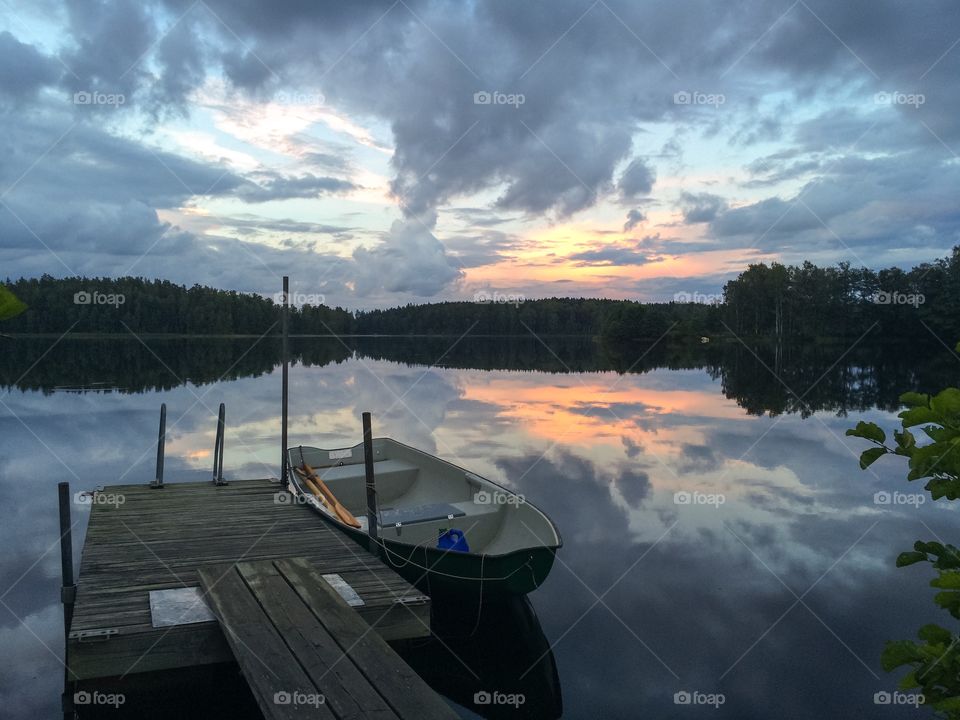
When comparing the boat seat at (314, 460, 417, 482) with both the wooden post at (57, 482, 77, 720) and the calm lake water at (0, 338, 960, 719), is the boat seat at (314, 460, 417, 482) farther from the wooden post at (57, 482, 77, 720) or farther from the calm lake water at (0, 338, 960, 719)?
the wooden post at (57, 482, 77, 720)

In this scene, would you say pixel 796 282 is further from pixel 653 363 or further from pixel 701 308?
pixel 653 363

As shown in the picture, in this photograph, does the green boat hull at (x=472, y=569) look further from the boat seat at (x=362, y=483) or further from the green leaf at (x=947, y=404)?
the green leaf at (x=947, y=404)

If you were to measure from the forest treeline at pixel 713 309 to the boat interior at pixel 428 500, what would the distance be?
71095 millimetres

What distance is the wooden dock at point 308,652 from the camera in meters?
4.79

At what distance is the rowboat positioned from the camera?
26.3ft

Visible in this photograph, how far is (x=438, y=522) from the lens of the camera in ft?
30.9

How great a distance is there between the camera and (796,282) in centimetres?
9631

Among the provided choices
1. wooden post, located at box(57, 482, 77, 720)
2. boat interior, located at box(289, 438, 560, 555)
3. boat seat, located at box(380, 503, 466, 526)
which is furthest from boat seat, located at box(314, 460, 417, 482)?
wooden post, located at box(57, 482, 77, 720)

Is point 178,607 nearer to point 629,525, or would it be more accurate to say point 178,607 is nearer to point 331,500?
point 331,500

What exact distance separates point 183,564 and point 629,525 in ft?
24.8

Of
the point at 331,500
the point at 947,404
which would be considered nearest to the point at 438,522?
the point at 331,500

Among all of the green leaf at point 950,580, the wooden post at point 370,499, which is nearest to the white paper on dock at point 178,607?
the wooden post at point 370,499

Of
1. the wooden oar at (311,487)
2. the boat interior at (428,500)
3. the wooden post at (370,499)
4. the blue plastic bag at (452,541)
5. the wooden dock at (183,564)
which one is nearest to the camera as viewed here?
the wooden dock at (183,564)

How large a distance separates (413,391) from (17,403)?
16585 millimetres
